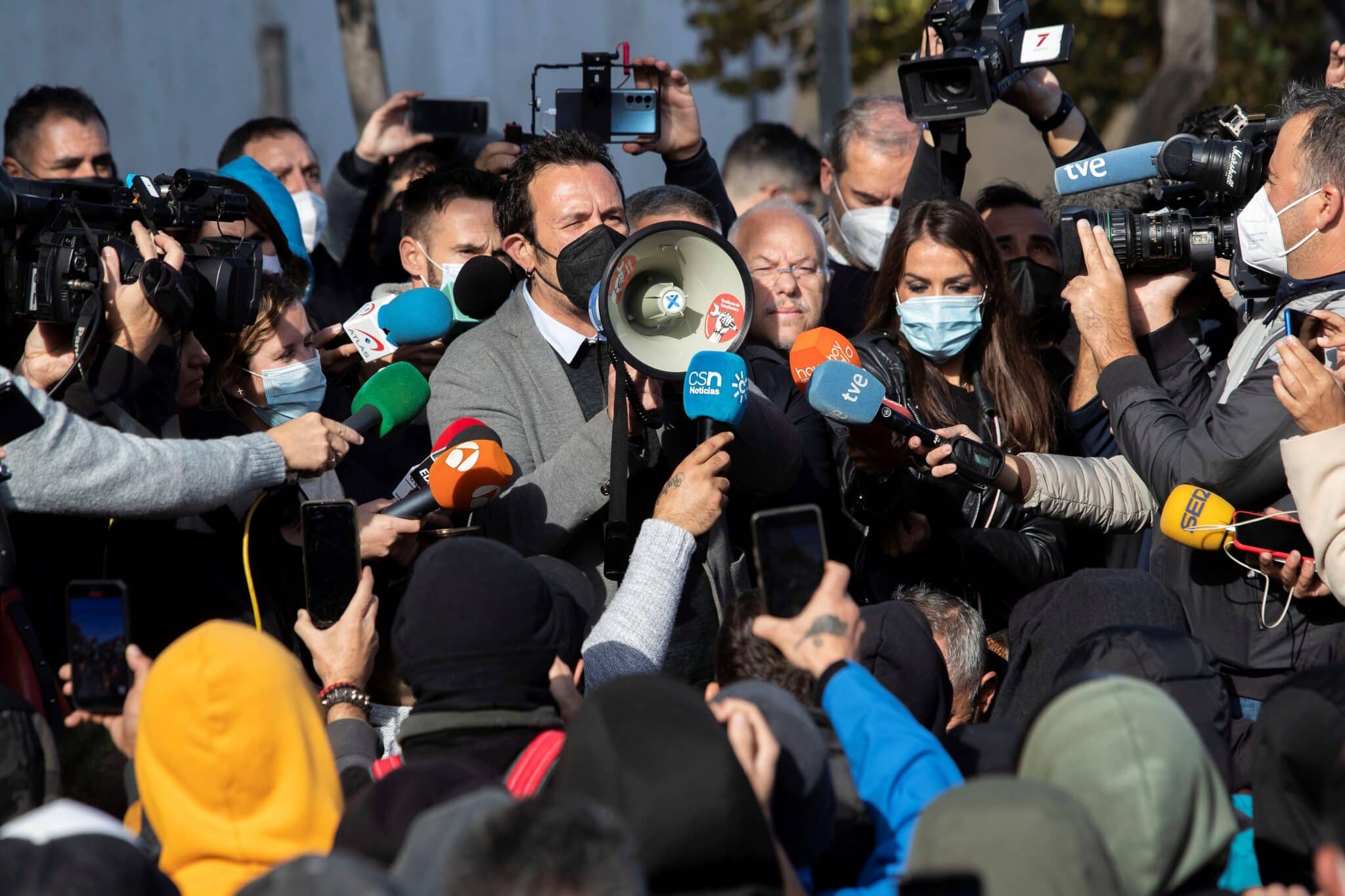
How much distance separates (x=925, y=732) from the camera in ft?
9.44

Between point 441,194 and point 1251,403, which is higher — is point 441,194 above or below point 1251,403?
above

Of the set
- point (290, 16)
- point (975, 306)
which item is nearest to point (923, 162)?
point (975, 306)

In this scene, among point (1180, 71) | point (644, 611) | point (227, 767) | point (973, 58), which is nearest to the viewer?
point (227, 767)

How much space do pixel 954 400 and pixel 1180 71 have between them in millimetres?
11623

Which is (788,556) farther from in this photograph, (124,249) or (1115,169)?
(1115,169)

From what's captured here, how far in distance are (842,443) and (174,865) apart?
7.96 ft

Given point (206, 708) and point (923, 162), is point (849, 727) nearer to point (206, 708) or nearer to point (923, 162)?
point (206, 708)

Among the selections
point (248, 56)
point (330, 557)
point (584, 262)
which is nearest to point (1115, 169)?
point (584, 262)

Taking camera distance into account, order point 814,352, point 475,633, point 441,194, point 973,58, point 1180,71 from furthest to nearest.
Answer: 1. point 1180,71
2. point 441,194
3. point 973,58
4. point 814,352
5. point 475,633

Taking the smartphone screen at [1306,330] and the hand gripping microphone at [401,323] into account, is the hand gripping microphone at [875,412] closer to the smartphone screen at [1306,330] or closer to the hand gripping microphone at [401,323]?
the smartphone screen at [1306,330]

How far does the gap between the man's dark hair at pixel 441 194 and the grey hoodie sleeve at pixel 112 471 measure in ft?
6.39

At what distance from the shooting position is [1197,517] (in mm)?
3814

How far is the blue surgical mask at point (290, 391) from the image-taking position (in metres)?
4.31

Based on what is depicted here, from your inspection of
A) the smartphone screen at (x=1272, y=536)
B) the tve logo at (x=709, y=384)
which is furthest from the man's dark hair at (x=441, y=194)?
the smartphone screen at (x=1272, y=536)
